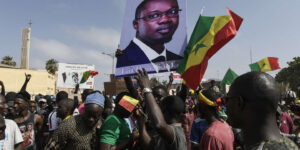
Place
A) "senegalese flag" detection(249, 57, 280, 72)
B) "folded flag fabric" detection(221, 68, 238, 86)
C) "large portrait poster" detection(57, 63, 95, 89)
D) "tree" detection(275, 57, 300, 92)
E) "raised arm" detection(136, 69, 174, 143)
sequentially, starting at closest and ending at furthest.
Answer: "raised arm" detection(136, 69, 174, 143)
"senegalese flag" detection(249, 57, 280, 72)
"folded flag fabric" detection(221, 68, 238, 86)
"large portrait poster" detection(57, 63, 95, 89)
"tree" detection(275, 57, 300, 92)

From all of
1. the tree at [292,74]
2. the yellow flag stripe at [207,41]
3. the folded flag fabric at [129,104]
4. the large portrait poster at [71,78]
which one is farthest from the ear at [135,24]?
the tree at [292,74]

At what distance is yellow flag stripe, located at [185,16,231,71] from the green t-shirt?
5.31ft

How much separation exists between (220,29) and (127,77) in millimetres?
1806

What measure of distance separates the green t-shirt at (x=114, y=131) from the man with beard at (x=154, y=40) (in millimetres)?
1262

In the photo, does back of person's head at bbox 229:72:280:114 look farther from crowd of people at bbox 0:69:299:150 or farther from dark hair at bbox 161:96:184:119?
dark hair at bbox 161:96:184:119

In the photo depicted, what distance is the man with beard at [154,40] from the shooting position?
3.70 m

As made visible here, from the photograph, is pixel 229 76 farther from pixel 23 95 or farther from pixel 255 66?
pixel 23 95

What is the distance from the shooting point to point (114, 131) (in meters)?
2.54

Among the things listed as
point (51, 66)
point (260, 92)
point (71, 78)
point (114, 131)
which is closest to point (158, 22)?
point (114, 131)

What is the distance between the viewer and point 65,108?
13.7 ft

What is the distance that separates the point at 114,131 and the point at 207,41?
2.35m

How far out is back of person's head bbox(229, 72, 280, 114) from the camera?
1433 mm

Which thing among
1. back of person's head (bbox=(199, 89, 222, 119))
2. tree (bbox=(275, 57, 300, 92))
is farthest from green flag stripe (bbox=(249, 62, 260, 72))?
tree (bbox=(275, 57, 300, 92))

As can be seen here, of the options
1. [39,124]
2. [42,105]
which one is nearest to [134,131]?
[39,124]
